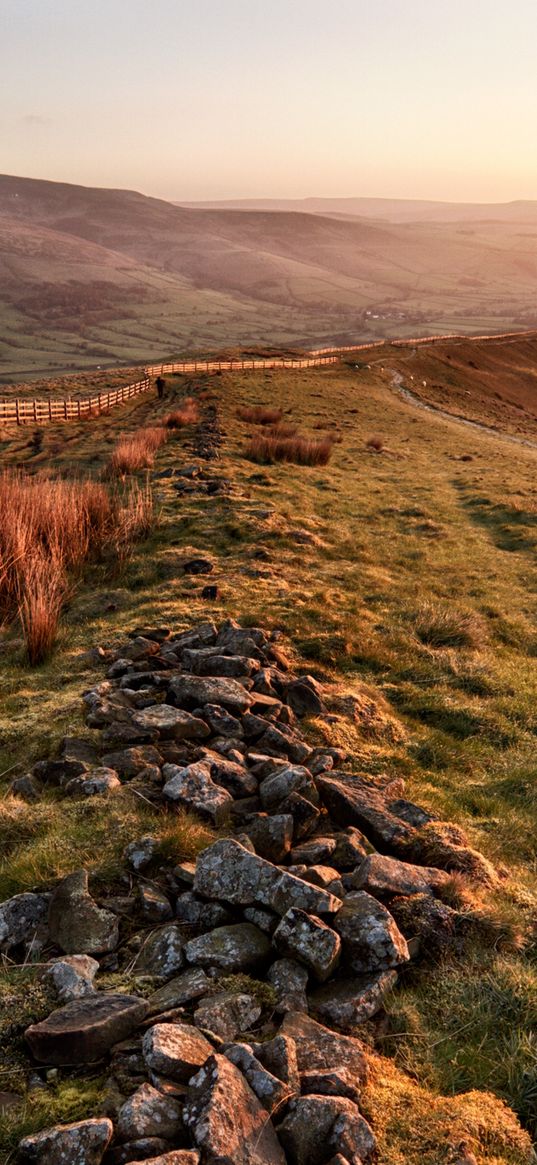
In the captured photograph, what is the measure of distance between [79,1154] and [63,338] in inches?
8077

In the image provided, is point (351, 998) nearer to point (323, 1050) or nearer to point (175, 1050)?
point (323, 1050)

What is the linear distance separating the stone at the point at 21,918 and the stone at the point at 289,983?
1.64 m

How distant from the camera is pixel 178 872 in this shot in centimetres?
523

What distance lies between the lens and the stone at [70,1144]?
3.14 m

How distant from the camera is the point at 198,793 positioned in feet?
20.5

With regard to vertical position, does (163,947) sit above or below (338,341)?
below

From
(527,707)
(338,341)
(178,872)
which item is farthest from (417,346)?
(338,341)

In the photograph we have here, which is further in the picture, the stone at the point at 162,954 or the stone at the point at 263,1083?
the stone at the point at 162,954

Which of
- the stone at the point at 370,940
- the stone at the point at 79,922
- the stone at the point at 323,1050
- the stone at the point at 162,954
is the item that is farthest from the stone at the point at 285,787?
the stone at the point at 323,1050

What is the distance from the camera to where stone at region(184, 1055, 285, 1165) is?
3178mm

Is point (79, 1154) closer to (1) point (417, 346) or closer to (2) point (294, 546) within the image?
(2) point (294, 546)

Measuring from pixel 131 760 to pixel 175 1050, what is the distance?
3.37 meters

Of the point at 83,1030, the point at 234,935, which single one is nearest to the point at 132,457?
the point at 234,935

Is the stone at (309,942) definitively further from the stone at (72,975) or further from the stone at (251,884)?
the stone at (72,975)
